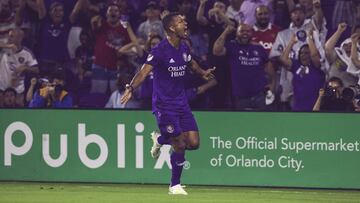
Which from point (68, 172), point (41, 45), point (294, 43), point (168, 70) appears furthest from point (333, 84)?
point (41, 45)

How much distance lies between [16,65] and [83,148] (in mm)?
2783

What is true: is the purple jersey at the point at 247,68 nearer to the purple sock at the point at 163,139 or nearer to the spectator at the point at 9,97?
the purple sock at the point at 163,139

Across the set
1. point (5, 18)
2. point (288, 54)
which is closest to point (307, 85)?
point (288, 54)

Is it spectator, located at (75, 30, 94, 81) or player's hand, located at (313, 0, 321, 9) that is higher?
player's hand, located at (313, 0, 321, 9)

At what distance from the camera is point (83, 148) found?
16156 millimetres

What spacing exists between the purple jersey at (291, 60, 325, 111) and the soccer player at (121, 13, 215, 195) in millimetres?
3373

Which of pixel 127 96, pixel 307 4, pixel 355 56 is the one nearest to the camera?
pixel 127 96

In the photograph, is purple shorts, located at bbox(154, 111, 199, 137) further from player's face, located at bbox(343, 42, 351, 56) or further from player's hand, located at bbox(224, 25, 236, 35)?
player's face, located at bbox(343, 42, 351, 56)

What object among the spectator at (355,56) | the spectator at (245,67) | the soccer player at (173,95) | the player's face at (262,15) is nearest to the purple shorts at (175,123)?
the soccer player at (173,95)

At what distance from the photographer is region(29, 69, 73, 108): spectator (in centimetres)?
1695

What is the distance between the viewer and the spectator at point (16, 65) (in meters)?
17.9

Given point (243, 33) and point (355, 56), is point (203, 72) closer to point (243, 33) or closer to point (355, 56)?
point (243, 33)

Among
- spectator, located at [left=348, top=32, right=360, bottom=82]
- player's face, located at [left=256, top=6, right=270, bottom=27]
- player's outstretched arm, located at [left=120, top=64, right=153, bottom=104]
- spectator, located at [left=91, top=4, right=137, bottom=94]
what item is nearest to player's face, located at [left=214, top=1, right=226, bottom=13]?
player's face, located at [left=256, top=6, right=270, bottom=27]

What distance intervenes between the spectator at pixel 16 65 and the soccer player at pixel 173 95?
519cm
